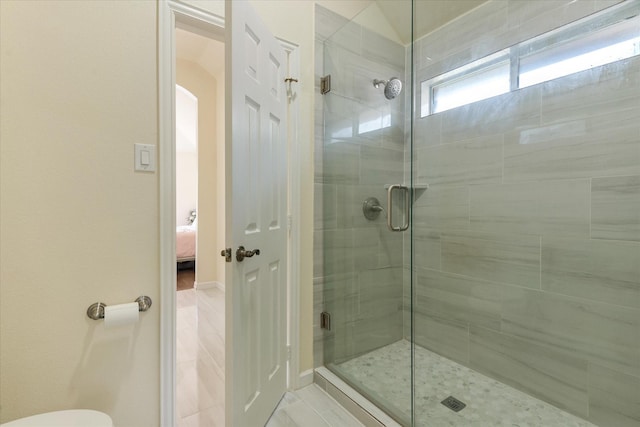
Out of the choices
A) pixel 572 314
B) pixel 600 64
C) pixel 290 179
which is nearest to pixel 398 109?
pixel 290 179

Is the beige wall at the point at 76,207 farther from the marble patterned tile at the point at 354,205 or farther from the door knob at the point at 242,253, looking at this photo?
the marble patterned tile at the point at 354,205

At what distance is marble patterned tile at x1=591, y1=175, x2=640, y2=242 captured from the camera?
1.42 metres

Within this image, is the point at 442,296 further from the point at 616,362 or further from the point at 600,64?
the point at 600,64

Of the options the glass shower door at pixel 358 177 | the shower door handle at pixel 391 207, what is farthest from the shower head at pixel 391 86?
the shower door handle at pixel 391 207

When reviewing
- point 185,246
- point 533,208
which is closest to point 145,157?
point 533,208

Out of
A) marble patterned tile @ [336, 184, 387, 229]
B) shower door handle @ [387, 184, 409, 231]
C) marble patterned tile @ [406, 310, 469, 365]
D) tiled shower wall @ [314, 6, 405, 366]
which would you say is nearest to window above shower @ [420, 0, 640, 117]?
tiled shower wall @ [314, 6, 405, 366]

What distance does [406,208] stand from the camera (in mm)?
1987

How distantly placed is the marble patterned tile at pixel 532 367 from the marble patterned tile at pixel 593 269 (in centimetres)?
36

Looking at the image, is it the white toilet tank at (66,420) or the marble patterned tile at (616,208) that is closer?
the white toilet tank at (66,420)

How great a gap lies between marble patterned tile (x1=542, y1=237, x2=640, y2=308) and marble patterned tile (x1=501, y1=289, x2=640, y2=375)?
49 millimetres

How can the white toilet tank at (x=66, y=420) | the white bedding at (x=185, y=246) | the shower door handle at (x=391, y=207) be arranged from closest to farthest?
the white toilet tank at (x=66, y=420), the shower door handle at (x=391, y=207), the white bedding at (x=185, y=246)

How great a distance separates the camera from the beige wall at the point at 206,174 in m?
3.95

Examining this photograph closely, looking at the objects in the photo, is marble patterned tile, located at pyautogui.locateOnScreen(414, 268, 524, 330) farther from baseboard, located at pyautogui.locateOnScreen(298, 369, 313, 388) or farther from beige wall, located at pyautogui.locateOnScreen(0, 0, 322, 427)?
beige wall, located at pyautogui.locateOnScreen(0, 0, 322, 427)

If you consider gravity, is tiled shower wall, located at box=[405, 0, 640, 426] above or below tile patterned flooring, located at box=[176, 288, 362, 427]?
above
